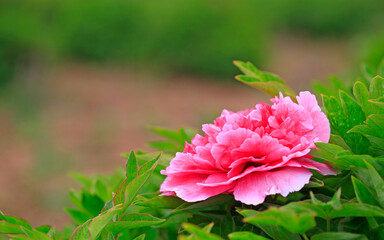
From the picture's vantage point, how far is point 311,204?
0.81 m

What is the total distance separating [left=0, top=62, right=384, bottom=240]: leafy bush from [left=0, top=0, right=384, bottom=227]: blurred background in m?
3.61

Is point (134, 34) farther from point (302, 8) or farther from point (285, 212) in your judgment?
point (285, 212)

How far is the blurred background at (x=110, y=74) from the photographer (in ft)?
18.1

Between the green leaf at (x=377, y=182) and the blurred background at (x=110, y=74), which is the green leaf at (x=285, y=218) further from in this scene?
the blurred background at (x=110, y=74)

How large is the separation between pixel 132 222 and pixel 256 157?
0.26 meters

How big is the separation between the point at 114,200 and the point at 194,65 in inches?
302

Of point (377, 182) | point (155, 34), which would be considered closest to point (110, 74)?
point (155, 34)

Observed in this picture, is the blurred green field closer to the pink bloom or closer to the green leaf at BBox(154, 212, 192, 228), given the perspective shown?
the green leaf at BBox(154, 212, 192, 228)

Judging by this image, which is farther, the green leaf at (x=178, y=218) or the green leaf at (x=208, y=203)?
the green leaf at (x=178, y=218)

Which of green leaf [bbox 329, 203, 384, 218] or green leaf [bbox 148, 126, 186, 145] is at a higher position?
green leaf [bbox 329, 203, 384, 218]

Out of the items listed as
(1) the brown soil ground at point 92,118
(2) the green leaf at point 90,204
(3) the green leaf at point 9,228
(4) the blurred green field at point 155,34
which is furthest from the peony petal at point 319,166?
(4) the blurred green field at point 155,34

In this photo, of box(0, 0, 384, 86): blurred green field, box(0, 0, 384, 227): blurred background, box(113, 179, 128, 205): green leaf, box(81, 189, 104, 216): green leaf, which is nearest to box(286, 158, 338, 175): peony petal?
box(113, 179, 128, 205): green leaf

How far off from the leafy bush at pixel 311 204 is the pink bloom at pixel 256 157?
0.12ft

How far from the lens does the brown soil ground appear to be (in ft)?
16.8
